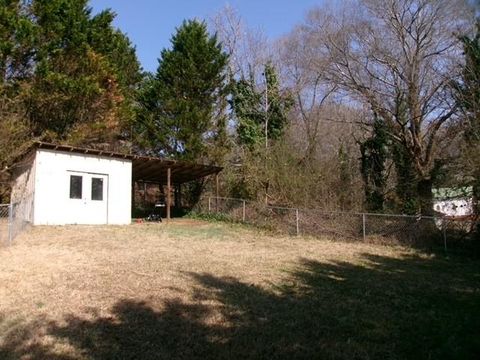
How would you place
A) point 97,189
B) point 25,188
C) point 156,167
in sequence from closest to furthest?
point 25,188, point 97,189, point 156,167

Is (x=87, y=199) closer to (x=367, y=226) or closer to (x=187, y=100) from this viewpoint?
(x=187, y=100)

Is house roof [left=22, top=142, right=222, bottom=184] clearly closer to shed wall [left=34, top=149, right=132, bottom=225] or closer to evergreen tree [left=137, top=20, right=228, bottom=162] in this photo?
shed wall [left=34, top=149, right=132, bottom=225]

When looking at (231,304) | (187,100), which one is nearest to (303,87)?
(187,100)

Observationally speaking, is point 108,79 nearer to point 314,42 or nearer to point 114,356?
point 314,42

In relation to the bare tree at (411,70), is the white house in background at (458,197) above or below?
below

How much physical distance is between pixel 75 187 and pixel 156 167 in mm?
4806

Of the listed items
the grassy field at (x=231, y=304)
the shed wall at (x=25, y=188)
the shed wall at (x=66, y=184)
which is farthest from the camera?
the shed wall at (x=66, y=184)

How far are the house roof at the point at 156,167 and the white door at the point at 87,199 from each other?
0.99 m

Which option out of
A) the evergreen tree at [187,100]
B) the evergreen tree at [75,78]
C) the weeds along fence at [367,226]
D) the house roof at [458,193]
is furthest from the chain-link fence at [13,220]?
the house roof at [458,193]

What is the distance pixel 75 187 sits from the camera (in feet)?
64.3

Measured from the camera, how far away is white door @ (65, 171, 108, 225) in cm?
1939

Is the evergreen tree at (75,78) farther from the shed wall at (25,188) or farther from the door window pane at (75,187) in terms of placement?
the door window pane at (75,187)

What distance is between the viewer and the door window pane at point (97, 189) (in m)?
20.2

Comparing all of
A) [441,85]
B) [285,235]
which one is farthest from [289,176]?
[441,85]
